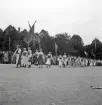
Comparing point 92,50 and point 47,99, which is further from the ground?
point 92,50

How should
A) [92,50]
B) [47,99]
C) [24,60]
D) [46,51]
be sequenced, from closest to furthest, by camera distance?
[47,99]
[24,60]
[46,51]
[92,50]

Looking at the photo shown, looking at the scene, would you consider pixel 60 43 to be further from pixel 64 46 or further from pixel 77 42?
pixel 77 42

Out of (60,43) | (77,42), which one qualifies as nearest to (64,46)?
(60,43)

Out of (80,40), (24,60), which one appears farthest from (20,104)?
(80,40)

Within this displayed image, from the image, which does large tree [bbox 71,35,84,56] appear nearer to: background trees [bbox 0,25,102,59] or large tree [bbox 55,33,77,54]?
background trees [bbox 0,25,102,59]

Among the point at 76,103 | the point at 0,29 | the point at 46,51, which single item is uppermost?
the point at 0,29

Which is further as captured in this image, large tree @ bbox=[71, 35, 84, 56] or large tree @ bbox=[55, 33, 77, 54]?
large tree @ bbox=[71, 35, 84, 56]

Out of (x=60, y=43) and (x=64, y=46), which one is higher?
(x=60, y=43)

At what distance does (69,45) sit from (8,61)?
95.3 m

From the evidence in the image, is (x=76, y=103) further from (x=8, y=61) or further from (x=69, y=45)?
(x=69, y=45)

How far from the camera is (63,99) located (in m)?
6.50

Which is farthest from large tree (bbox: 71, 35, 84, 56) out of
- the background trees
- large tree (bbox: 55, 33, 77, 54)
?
large tree (bbox: 55, 33, 77, 54)

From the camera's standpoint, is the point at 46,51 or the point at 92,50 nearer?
the point at 46,51

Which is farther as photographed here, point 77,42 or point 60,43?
point 77,42
